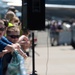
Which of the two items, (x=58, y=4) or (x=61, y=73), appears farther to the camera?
(x=58, y=4)

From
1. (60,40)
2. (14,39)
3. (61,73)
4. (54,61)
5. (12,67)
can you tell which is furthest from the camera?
(60,40)

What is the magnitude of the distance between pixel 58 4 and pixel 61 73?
22.6 metres

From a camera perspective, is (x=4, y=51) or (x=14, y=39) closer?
(x=4, y=51)

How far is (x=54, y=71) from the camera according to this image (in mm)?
11953

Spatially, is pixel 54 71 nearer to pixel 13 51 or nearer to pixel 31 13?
pixel 31 13

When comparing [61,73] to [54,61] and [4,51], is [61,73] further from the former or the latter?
[4,51]

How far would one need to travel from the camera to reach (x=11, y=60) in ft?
19.2

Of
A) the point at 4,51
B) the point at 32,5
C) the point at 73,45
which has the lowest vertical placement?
the point at 73,45

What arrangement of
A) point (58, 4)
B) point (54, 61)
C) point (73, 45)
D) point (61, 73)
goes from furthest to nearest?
point (58, 4), point (73, 45), point (54, 61), point (61, 73)

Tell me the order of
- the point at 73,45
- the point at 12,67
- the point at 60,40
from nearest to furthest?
the point at 12,67
the point at 73,45
the point at 60,40

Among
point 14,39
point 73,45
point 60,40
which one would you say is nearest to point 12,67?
point 14,39

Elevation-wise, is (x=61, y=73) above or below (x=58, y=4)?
below

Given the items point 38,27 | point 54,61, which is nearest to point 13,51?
point 38,27

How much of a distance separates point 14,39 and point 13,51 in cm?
45
